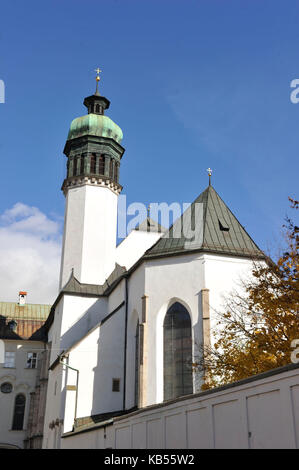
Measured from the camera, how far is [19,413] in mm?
39531

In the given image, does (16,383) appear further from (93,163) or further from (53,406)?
(93,163)

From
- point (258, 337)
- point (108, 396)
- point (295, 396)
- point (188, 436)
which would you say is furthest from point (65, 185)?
point (295, 396)

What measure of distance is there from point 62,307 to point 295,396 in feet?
78.3

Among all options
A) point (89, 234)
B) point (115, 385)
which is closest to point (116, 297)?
point (115, 385)

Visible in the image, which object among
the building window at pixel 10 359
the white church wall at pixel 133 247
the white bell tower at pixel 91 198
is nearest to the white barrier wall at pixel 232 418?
the white bell tower at pixel 91 198

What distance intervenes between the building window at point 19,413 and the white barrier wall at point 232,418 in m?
27.6

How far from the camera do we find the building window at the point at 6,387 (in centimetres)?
4041

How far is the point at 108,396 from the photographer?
25.3 m

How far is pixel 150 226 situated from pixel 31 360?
15.2m

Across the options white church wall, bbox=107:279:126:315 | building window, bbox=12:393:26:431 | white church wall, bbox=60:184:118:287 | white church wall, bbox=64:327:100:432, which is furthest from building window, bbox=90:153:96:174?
building window, bbox=12:393:26:431

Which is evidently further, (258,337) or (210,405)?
(258,337)

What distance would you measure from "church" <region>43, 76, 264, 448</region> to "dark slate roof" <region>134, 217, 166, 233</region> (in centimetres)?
335

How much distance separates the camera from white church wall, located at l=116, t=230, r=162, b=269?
36.0 meters
